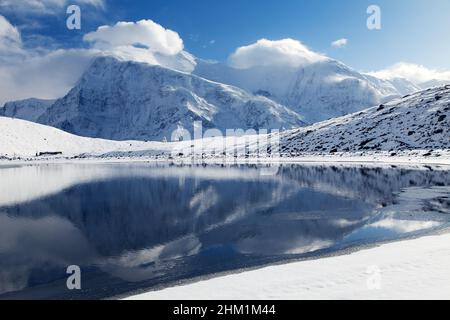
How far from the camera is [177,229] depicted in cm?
2448

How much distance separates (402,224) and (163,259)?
15263mm

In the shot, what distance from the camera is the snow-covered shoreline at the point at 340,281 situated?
12.4 metres

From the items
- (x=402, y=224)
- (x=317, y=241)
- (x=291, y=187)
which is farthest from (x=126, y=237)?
(x=291, y=187)

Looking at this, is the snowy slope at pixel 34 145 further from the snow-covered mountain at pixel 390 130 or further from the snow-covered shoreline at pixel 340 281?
the snow-covered shoreline at pixel 340 281

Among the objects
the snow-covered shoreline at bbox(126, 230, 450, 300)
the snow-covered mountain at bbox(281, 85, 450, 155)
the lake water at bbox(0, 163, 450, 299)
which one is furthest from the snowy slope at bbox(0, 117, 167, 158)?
the snow-covered shoreline at bbox(126, 230, 450, 300)

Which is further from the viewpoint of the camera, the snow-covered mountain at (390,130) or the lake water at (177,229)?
the snow-covered mountain at (390,130)

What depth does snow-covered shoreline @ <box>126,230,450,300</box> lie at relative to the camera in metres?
12.4

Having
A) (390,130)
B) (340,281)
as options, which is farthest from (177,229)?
(390,130)

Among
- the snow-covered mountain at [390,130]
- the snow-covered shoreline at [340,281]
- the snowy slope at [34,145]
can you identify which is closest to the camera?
the snow-covered shoreline at [340,281]

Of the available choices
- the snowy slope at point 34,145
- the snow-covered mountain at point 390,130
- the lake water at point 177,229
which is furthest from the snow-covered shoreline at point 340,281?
the snowy slope at point 34,145

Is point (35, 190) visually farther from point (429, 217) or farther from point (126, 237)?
point (429, 217)

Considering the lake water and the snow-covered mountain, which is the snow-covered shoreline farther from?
the snow-covered mountain

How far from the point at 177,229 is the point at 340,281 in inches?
513

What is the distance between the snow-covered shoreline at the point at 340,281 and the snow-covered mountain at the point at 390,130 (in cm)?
10474
